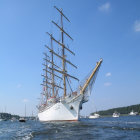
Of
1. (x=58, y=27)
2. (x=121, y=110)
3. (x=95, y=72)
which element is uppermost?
(x=58, y=27)

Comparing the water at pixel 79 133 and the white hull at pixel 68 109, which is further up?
the white hull at pixel 68 109

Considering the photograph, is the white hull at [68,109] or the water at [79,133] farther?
the white hull at [68,109]

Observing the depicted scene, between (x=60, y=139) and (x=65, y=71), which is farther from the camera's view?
(x=65, y=71)

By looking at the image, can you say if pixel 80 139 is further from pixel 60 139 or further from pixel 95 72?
pixel 95 72

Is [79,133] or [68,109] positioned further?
[68,109]

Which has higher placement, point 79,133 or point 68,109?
point 68,109

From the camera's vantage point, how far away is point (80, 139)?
14.8m

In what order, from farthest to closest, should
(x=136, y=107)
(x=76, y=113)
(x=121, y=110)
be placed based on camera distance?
(x=121, y=110) → (x=136, y=107) → (x=76, y=113)

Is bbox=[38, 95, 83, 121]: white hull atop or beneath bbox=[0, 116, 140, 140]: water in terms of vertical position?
atop

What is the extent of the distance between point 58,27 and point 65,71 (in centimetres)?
1433

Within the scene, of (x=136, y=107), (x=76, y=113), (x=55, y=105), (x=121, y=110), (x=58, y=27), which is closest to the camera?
(x=76, y=113)

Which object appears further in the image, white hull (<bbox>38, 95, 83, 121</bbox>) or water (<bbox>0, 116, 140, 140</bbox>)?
white hull (<bbox>38, 95, 83, 121</bbox>)

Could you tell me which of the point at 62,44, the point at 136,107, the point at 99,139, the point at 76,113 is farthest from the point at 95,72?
the point at 136,107

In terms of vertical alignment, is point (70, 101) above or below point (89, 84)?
below
